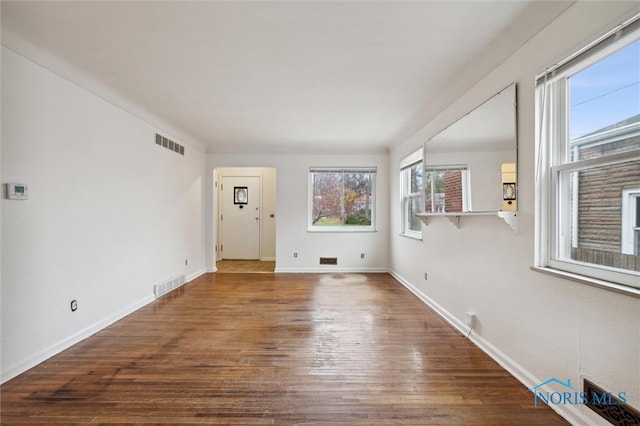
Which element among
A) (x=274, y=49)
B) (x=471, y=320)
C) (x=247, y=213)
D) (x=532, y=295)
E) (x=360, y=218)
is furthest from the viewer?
(x=247, y=213)

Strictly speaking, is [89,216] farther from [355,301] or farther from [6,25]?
[355,301]

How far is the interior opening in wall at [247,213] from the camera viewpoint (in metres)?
7.24

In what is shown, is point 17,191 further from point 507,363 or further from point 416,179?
point 416,179

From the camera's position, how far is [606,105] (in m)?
1.50

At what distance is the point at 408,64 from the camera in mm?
2438

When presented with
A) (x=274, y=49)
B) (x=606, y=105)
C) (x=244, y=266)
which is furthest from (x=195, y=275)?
(x=606, y=105)

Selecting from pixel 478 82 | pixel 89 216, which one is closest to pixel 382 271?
pixel 478 82

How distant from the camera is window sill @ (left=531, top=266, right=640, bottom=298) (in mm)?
1286

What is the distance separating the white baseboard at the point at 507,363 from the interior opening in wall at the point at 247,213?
4456mm

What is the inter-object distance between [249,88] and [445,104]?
211 cm

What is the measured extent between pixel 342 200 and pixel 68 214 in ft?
14.1

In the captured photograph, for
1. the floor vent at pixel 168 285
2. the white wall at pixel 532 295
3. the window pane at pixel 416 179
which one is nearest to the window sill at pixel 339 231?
the window pane at pixel 416 179

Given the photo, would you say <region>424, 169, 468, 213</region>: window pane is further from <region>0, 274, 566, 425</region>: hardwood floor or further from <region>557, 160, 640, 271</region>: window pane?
<region>0, 274, 566, 425</region>: hardwood floor

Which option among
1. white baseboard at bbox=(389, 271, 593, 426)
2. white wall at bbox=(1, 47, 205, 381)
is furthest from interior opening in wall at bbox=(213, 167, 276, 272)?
white baseboard at bbox=(389, 271, 593, 426)
